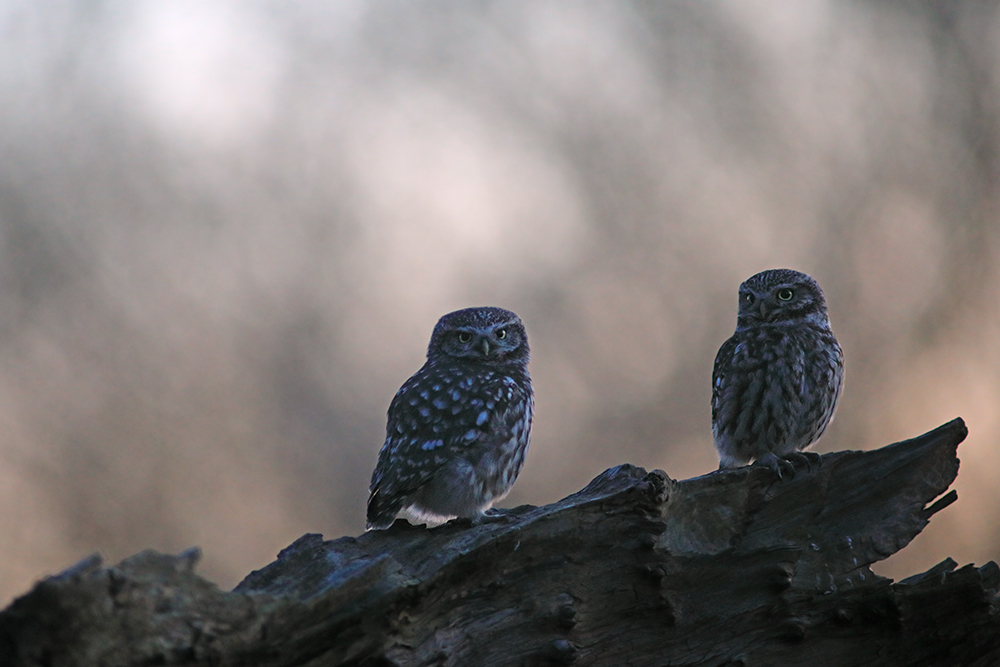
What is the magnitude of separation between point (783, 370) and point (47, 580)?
3.31 metres

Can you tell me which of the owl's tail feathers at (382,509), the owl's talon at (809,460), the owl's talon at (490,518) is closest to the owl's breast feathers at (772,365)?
the owl's talon at (809,460)

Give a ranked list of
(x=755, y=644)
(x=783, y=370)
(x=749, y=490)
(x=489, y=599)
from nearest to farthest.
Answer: (x=489, y=599)
(x=755, y=644)
(x=749, y=490)
(x=783, y=370)

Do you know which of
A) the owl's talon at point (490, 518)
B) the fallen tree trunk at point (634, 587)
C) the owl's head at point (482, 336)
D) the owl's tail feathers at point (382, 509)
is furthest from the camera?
the owl's head at point (482, 336)

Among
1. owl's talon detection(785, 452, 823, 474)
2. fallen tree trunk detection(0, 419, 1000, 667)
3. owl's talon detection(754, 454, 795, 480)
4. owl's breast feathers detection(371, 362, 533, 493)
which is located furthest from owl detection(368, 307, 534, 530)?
owl's talon detection(785, 452, 823, 474)

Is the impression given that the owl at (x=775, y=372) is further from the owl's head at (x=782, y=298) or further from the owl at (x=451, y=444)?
the owl at (x=451, y=444)

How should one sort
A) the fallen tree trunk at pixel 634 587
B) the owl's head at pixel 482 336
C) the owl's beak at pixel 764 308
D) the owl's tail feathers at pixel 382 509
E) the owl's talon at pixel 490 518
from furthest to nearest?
the owl's beak at pixel 764 308
the owl's head at pixel 482 336
the owl's tail feathers at pixel 382 509
the owl's talon at pixel 490 518
the fallen tree trunk at pixel 634 587

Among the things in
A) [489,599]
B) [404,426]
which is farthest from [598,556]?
[404,426]

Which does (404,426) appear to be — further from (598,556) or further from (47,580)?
(47,580)

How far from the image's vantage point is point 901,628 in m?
3.37

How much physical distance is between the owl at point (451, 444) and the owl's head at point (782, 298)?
132 centimetres

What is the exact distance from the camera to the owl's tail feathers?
3.61 meters

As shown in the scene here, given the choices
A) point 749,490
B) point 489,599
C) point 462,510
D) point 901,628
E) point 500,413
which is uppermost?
point 500,413

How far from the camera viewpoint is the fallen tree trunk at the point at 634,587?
2.46 m

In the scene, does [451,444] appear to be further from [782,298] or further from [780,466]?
[782,298]
